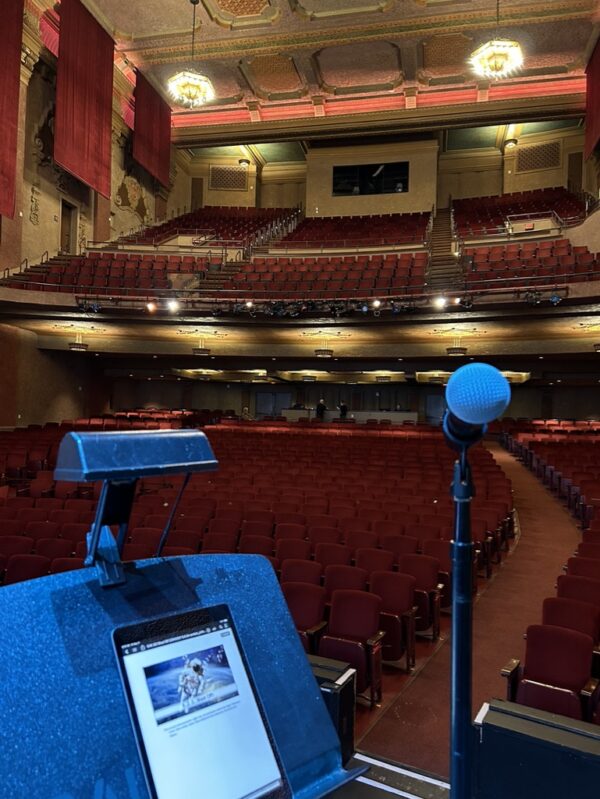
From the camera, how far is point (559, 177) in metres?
23.4

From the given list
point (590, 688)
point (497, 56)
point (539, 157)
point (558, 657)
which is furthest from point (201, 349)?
point (539, 157)

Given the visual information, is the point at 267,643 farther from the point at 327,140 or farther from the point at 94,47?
the point at 327,140

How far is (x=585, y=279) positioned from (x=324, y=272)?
7.32 meters

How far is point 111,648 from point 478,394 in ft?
2.71

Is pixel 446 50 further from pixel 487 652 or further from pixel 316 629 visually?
pixel 316 629

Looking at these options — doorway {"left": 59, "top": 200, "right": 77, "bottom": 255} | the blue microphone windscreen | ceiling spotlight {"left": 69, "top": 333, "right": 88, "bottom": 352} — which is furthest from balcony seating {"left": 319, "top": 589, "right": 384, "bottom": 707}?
doorway {"left": 59, "top": 200, "right": 77, "bottom": 255}

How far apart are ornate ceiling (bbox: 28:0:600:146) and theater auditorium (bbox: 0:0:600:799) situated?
10 centimetres

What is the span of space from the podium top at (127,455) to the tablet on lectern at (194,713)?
0.29m

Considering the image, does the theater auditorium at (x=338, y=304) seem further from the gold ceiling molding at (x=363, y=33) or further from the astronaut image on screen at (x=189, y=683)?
the astronaut image on screen at (x=189, y=683)

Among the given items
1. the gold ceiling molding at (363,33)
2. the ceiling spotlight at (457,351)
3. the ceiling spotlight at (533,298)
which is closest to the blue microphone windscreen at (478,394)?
the ceiling spotlight at (533,298)

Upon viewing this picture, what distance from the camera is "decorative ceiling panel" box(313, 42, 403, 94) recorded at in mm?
18422

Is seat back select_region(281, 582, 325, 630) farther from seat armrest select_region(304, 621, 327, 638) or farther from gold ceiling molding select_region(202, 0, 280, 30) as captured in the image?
gold ceiling molding select_region(202, 0, 280, 30)

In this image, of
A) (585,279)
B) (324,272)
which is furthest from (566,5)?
(324,272)

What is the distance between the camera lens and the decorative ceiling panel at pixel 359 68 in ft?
60.4
